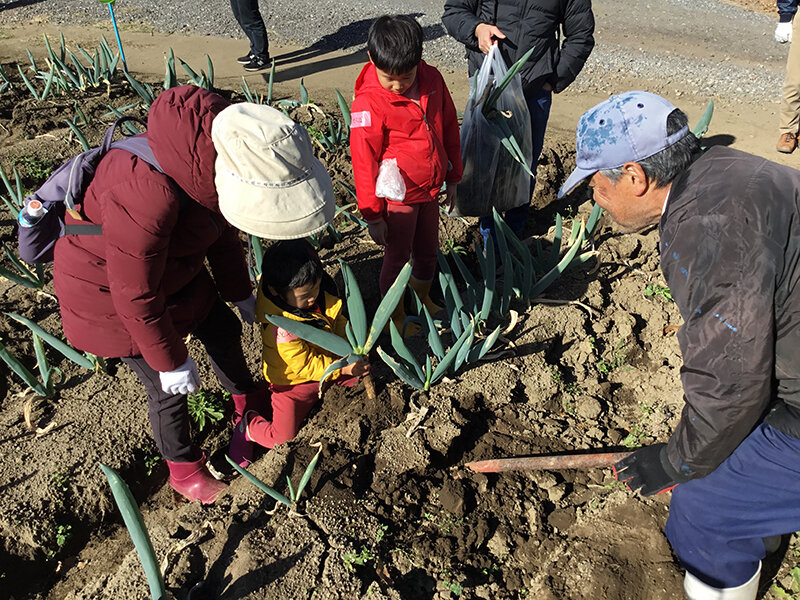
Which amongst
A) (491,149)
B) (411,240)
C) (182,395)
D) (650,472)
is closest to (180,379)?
(182,395)

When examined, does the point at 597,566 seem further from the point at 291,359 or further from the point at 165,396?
the point at 165,396

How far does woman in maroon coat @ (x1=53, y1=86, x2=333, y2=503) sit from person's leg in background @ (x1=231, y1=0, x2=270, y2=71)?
4.01 m

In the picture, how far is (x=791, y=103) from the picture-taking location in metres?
4.17

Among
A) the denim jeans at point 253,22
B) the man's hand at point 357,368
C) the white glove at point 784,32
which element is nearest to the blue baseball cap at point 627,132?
the man's hand at point 357,368

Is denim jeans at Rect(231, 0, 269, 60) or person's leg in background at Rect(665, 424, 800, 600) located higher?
denim jeans at Rect(231, 0, 269, 60)

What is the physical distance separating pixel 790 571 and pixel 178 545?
1927 millimetres

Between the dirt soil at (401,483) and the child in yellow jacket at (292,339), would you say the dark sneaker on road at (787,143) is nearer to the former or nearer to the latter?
the dirt soil at (401,483)

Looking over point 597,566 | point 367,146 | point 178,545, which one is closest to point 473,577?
point 597,566

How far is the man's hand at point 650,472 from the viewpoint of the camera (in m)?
1.68

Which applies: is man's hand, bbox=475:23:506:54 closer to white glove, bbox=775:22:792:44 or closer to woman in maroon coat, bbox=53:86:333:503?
woman in maroon coat, bbox=53:86:333:503

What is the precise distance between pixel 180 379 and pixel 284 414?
0.53 m

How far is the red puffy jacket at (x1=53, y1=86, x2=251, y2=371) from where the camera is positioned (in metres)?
1.44

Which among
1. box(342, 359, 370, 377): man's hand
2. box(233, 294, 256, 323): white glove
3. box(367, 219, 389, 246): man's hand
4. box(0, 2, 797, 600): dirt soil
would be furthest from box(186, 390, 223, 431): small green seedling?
box(367, 219, 389, 246): man's hand

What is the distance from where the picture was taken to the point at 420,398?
236cm
